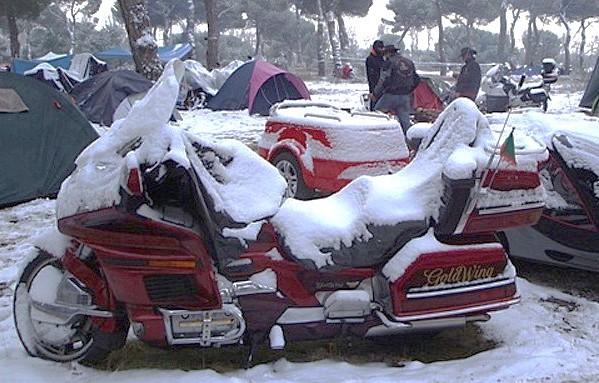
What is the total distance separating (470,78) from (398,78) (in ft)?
10.2

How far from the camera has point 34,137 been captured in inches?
308

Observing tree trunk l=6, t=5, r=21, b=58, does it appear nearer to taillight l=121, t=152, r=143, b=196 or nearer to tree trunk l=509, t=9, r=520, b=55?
taillight l=121, t=152, r=143, b=196

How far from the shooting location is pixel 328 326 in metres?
3.40

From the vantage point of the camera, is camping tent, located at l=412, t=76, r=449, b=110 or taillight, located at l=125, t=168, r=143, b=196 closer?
taillight, located at l=125, t=168, r=143, b=196

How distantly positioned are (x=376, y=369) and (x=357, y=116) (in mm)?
4297

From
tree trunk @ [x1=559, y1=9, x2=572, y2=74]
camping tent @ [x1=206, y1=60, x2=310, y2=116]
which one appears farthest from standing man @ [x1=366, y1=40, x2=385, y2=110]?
tree trunk @ [x1=559, y1=9, x2=572, y2=74]

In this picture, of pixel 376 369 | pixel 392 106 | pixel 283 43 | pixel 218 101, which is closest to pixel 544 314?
pixel 376 369

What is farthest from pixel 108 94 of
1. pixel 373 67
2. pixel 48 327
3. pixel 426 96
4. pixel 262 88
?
pixel 48 327

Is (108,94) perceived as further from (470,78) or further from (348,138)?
(348,138)

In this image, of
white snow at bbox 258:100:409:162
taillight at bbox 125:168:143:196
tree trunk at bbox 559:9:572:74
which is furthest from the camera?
tree trunk at bbox 559:9:572:74

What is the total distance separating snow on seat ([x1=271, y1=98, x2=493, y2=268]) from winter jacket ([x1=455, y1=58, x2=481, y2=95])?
8779 millimetres

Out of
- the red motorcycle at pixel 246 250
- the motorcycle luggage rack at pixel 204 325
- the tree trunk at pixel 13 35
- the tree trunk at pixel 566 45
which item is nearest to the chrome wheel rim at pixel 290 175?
the red motorcycle at pixel 246 250

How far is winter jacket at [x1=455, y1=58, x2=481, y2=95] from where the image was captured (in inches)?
472

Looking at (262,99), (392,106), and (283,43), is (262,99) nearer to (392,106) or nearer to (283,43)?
(392,106)
